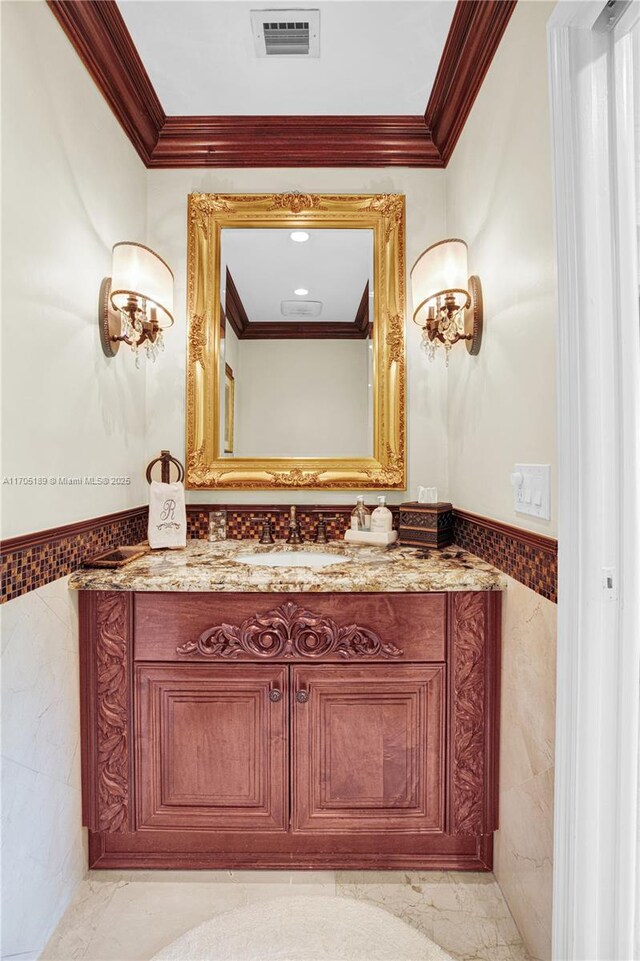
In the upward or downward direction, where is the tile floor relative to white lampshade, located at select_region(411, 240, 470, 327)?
downward

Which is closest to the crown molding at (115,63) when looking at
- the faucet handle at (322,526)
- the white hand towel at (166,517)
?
the white hand towel at (166,517)

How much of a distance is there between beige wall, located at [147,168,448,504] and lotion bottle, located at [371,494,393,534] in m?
0.21

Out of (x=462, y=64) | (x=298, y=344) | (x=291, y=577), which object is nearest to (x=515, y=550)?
(x=291, y=577)

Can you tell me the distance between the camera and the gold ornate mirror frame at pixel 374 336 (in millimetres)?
2072

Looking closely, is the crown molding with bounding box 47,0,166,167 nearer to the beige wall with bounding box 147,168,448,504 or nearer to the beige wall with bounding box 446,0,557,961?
the beige wall with bounding box 147,168,448,504

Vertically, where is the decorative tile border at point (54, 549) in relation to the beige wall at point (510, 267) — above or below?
below

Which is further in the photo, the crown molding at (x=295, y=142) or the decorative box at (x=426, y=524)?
the crown molding at (x=295, y=142)

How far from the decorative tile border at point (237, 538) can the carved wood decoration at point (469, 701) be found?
18 centimetres

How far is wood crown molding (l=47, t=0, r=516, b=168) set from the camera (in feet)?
5.60

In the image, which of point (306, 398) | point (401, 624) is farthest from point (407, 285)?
point (401, 624)

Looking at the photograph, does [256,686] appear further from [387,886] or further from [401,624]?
[387,886]

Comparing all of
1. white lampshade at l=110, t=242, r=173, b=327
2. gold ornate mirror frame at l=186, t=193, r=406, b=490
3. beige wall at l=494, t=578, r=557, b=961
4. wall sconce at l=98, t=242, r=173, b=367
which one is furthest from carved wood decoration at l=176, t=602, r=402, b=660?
white lampshade at l=110, t=242, r=173, b=327

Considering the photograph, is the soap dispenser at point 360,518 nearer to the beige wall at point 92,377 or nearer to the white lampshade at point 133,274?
the beige wall at point 92,377

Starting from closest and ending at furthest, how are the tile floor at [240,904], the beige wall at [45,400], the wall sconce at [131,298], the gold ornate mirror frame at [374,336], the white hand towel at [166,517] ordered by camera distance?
the beige wall at [45,400]
the tile floor at [240,904]
the wall sconce at [131,298]
the white hand towel at [166,517]
the gold ornate mirror frame at [374,336]
